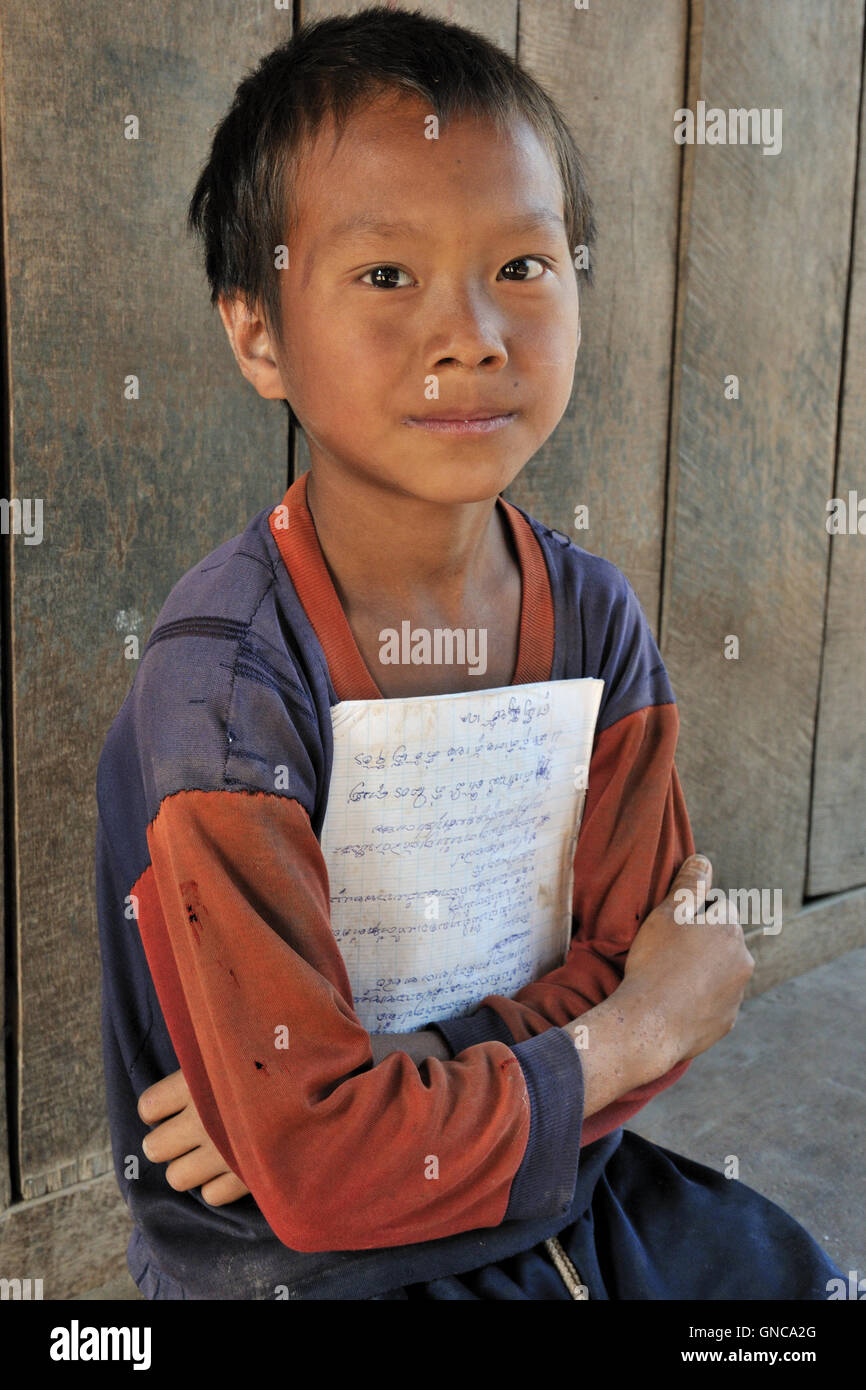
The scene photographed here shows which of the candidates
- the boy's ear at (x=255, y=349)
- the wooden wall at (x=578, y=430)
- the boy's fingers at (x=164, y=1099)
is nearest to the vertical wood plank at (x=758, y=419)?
the wooden wall at (x=578, y=430)

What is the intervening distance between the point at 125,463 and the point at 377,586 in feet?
1.88

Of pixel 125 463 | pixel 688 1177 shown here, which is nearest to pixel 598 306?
pixel 125 463

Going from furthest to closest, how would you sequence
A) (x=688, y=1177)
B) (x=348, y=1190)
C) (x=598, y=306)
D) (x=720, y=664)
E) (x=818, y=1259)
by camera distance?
(x=720, y=664) → (x=598, y=306) → (x=688, y=1177) → (x=818, y=1259) → (x=348, y=1190)

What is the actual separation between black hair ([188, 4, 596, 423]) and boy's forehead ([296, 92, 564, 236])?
0.03 feet

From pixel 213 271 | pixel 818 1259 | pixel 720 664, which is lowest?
pixel 818 1259

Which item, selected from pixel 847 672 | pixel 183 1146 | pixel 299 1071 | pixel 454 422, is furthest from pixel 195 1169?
pixel 847 672

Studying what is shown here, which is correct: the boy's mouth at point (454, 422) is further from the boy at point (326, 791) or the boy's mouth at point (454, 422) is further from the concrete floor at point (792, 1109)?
the concrete floor at point (792, 1109)

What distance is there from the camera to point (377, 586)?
A: 41.6 inches

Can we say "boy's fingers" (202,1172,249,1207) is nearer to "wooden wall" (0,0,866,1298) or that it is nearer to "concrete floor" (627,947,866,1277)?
"wooden wall" (0,0,866,1298)

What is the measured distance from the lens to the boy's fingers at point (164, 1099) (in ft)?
3.35

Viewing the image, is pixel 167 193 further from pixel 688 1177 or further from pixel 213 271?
pixel 688 1177

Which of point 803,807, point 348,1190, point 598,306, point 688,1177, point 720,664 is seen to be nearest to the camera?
point 348,1190

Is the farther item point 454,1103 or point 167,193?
point 167,193

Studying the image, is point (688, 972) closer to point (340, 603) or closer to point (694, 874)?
point (694, 874)
